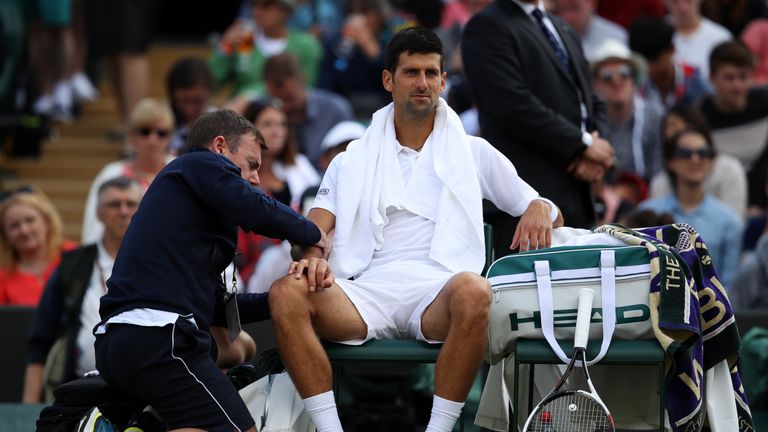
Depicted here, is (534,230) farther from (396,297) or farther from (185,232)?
(185,232)

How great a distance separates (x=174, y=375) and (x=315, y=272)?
63 cm

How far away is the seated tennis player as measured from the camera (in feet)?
16.8

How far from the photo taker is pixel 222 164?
505cm

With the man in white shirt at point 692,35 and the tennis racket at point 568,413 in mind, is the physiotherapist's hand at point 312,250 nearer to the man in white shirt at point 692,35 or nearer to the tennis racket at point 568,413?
the tennis racket at point 568,413

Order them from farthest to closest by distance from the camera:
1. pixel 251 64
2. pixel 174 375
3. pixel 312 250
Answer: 1. pixel 251 64
2. pixel 312 250
3. pixel 174 375

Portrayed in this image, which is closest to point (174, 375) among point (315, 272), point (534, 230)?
point (315, 272)

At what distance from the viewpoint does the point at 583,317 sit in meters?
5.11

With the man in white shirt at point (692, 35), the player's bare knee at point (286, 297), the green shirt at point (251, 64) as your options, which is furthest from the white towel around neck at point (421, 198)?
the man in white shirt at point (692, 35)

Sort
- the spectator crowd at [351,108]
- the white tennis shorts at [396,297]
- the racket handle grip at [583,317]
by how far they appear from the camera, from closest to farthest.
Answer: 1. the racket handle grip at [583,317]
2. the white tennis shorts at [396,297]
3. the spectator crowd at [351,108]

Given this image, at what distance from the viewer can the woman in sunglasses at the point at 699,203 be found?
8.30 meters

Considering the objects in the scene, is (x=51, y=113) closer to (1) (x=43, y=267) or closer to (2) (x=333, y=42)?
(2) (x=333, y=42)

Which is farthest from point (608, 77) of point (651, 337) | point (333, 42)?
point (651, 337)

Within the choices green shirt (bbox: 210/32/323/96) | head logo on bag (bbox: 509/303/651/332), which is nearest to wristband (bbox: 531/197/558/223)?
head logo on bag (bbox: 509/303/651/332)

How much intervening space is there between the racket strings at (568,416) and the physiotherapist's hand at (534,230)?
30.3 inches
